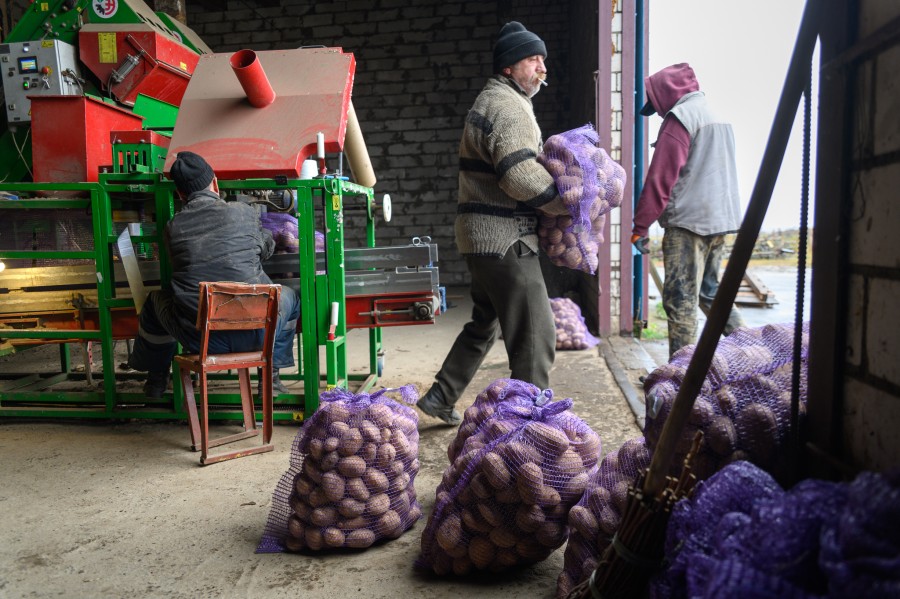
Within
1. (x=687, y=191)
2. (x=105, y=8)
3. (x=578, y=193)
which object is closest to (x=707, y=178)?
(x=687, y=191)

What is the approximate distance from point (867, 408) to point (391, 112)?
34.0 ft

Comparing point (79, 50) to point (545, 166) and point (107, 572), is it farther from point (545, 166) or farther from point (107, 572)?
point (107, 572)

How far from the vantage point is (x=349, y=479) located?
7.71 ft

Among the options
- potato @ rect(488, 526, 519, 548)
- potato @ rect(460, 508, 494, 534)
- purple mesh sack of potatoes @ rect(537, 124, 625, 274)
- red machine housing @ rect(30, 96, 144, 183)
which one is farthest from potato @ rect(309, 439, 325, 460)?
red machine housing @ rect(30, 96, 144, 183)

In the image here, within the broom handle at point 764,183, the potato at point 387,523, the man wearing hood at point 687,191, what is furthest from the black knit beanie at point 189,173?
the broom handle at point 764,183

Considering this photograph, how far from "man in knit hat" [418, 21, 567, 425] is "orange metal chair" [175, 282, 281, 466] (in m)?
1.07

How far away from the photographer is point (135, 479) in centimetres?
311

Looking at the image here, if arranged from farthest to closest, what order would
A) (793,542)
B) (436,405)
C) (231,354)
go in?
(436,405) → (231,354) → (793,542)

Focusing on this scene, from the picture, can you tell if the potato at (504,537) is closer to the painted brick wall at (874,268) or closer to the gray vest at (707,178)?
the painted brick wall at (874,268)

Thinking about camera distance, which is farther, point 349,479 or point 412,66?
point 412,66

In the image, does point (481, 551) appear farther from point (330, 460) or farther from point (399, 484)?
point (330, 460)

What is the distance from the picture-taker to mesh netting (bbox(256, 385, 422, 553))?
2.33m

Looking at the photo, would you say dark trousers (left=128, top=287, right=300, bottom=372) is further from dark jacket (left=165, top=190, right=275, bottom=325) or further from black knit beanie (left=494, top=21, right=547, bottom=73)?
black knit beanie (left=494, top=21, right=547, bottom=73)

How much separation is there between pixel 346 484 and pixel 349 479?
0.02 meters
